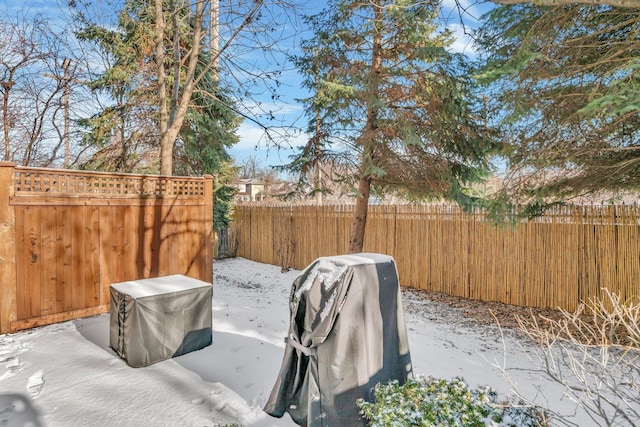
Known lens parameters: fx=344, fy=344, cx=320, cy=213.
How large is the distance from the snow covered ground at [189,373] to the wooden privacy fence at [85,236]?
0.37 metres

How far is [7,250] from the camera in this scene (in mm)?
3752

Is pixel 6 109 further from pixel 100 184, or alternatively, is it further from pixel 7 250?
pixel 7 250

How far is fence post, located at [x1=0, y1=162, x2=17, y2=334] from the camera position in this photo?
12.2 ft

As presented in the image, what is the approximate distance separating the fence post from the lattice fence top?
103mm

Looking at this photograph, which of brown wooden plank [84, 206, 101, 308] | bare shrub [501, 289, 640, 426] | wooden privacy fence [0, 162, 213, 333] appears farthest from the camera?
brown wooden plank [84, 206, 101, 308]

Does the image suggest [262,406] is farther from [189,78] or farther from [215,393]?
[189,78]

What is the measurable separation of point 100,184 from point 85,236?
2.35 ft

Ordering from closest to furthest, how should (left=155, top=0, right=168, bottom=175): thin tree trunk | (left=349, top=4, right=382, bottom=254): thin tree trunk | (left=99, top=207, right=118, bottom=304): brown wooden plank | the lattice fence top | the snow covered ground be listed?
the snow covered ground
the lattice fence top
(left=99, top=207, right=118, bottom=304): brown wooden plank
(left=155, top=0, right=168, bottom=175): thin tree trunk
(left=349, top=4, right=382, bottom=254): thin tree trunk

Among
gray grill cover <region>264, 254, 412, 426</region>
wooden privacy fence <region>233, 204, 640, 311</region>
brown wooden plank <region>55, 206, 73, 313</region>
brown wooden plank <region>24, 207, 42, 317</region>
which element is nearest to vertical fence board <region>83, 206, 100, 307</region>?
brown wooden plank <region>55, 206, 73, 313</region>

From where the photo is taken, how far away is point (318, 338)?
7.22ft

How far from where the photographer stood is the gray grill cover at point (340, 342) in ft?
7.23

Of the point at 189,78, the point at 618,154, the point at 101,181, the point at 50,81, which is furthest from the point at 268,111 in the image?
the point at 618,154

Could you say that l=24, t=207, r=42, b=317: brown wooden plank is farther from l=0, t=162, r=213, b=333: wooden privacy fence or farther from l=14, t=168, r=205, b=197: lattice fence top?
l=14, t=168, r=205, b=197: lattice fence top

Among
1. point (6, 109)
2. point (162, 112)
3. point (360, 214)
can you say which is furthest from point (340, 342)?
point (6, 109)
